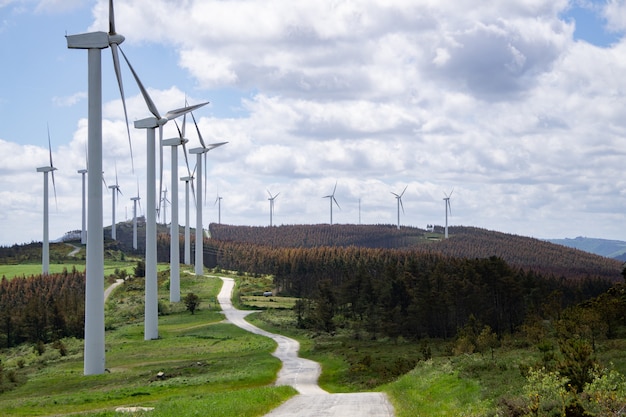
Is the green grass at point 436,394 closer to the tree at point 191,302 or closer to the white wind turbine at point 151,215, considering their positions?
the white wind turbine at point 151,215

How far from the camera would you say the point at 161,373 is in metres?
60.8

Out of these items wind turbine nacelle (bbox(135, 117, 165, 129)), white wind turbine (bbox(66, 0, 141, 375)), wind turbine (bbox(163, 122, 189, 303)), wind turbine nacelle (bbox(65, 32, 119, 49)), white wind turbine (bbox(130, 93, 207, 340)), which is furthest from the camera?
wind turbine (bbox(163, 122, 189, 303))

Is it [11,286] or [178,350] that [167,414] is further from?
[11,286]

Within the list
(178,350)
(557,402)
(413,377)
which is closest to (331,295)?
(178,350)

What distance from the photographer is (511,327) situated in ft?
378

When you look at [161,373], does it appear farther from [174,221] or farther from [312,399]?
[174,221]

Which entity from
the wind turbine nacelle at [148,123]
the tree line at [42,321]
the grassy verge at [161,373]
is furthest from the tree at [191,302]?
the wind turbine nacelle at [148,123]

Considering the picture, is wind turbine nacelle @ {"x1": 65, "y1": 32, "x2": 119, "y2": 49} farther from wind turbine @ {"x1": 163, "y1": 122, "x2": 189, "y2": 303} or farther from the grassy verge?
wind turbine @ {"x1": 163, "y1": 122, "x2": 189, "y2": 303}

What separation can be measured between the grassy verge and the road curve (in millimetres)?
1245

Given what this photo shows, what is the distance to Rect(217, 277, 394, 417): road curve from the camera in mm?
35706

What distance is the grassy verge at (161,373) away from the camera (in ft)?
137

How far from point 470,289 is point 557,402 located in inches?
3626

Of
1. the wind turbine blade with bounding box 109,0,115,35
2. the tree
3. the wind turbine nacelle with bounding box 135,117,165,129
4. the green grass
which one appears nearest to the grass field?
the green grass

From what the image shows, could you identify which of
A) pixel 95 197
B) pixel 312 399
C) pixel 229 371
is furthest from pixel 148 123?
pixel 312 399
